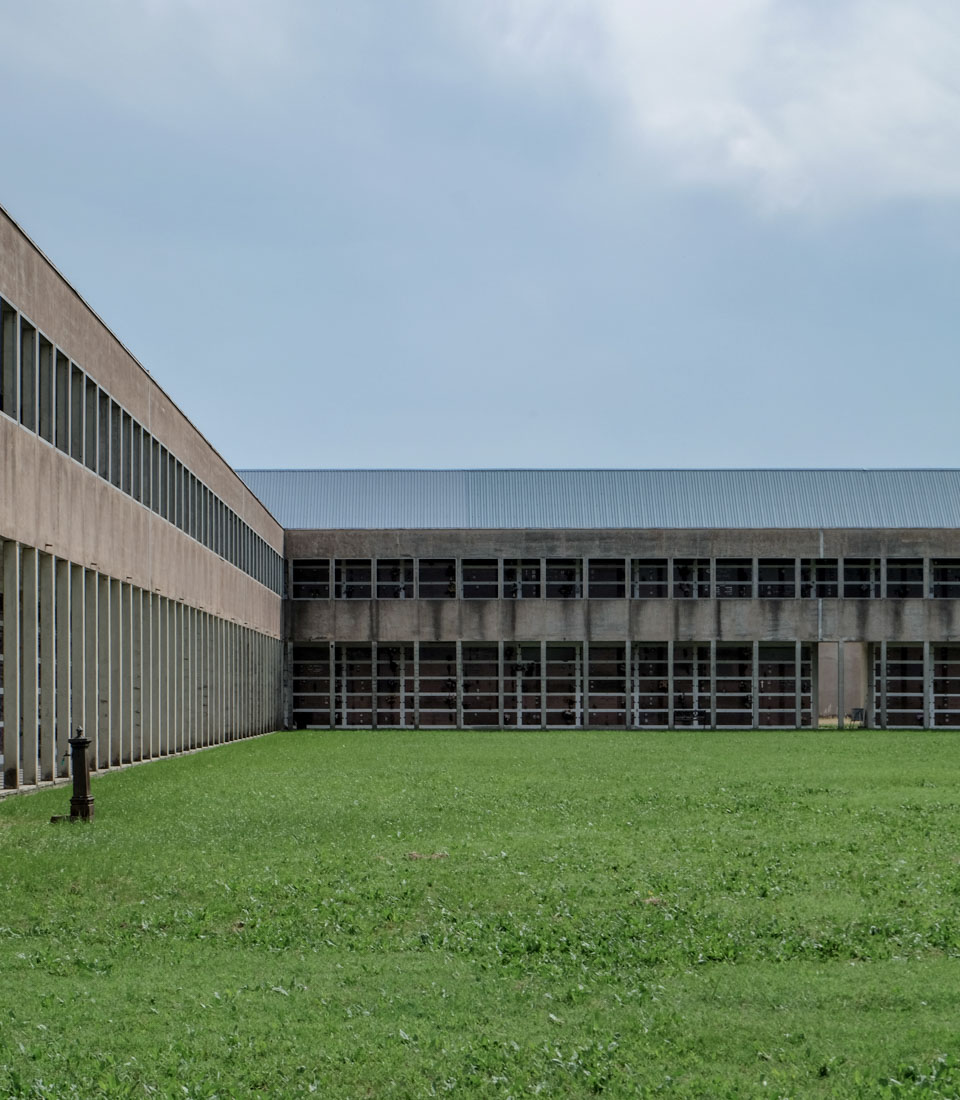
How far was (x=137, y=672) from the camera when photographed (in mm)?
32688

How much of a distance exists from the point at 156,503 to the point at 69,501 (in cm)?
854

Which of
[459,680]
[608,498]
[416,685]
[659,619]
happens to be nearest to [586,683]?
[659,619]

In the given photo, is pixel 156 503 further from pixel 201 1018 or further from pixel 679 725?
pixel 679 725

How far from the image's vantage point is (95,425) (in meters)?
28.0

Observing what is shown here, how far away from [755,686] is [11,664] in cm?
4154

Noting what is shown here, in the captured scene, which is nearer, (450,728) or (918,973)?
(918,973)

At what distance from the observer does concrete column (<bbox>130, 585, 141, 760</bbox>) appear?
106 feet

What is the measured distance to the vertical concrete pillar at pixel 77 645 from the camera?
26.7m

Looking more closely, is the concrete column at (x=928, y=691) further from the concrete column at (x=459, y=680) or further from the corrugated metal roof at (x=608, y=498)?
the concrete column at (x=459, y=680)

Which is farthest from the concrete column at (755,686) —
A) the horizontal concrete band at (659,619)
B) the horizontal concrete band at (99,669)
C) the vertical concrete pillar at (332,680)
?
the horizontal concrete band at (99,669)

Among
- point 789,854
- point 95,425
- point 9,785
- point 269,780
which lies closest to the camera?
point 789,854

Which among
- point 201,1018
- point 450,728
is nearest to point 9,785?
point 201,1018

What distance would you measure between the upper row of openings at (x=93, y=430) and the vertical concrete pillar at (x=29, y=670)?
2.30 meters

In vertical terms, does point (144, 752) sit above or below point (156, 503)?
below
